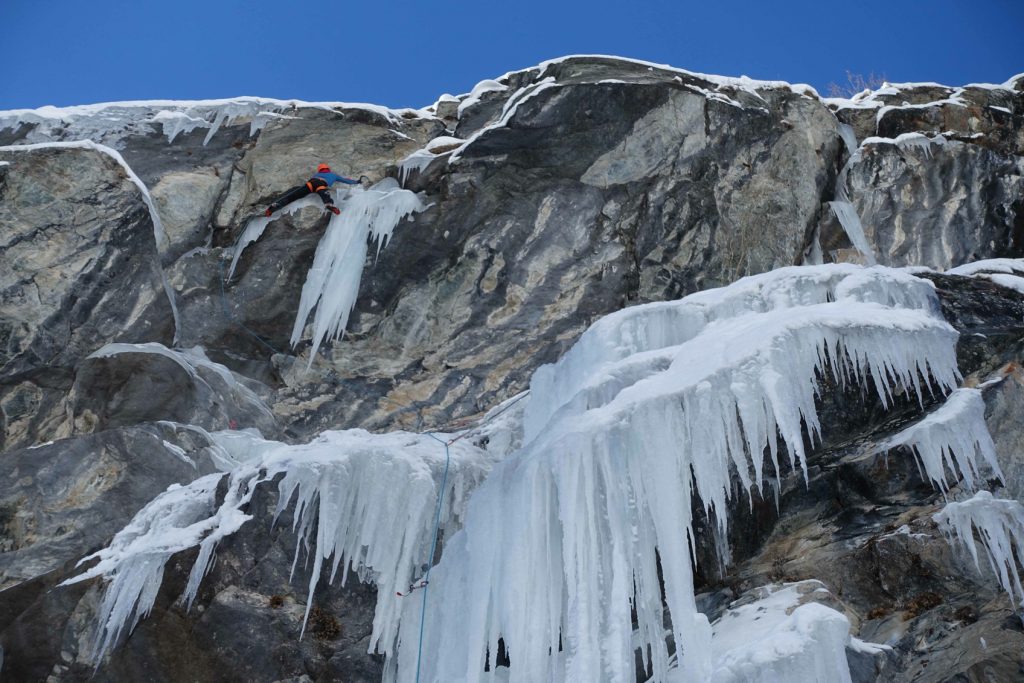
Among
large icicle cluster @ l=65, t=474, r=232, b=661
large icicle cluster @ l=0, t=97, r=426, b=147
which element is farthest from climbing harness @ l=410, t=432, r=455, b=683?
large icicle cluster @ l=0, t=97, r=426, b=147

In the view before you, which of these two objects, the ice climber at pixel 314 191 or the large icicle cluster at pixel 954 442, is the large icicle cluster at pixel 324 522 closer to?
the large icicle cluster at pixel 954 442

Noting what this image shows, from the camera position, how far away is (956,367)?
6711 mm

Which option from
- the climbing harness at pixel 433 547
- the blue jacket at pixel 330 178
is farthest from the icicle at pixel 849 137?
the climbing harness at pixel 433 547

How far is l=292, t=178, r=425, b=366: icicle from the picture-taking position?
10.9 m

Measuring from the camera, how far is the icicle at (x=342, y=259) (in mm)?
10930

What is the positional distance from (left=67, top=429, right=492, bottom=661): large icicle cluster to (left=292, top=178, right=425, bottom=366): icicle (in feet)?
11.8

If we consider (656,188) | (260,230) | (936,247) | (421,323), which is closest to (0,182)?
(260,230)

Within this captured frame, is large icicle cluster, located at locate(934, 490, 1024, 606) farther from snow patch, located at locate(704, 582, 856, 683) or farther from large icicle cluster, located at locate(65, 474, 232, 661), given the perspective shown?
large icicle cluster, located at locate(65, 474, 232, 661)

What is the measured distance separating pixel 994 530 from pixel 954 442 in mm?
627

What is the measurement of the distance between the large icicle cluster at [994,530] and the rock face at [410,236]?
16.1 feet

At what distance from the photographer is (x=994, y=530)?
628 cm

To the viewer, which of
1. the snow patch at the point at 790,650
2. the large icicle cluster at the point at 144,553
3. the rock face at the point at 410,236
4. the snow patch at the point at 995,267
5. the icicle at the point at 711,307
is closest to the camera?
the snow patch at the point at 790,650

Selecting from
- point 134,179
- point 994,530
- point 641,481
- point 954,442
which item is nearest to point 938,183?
point 954,442

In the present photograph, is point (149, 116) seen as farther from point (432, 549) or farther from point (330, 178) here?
point (432, 549)
